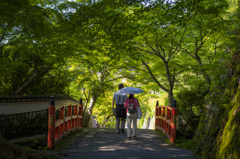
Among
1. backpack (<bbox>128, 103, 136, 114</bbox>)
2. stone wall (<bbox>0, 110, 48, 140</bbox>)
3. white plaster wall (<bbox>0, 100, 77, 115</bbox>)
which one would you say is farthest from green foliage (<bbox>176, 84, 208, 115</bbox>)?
stone wall (<bbox>0, 110, 48, 140</bbox>)

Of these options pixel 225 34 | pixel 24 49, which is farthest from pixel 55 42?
pixel 225 34

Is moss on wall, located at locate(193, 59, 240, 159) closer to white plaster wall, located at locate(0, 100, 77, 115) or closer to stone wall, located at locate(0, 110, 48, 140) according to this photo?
stone wall, located at locate(0, 110, 48, 140)

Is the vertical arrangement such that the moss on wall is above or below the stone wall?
above

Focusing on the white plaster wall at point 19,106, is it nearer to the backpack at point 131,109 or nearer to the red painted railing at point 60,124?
the red painted railing at point 60,124

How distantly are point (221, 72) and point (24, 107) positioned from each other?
8.37 metres

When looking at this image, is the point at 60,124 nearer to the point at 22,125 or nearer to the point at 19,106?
the point at 22,125

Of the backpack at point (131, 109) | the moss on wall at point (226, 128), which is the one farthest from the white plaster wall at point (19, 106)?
the moss on wall at point (226, 128)

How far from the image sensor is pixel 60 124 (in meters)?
7.69

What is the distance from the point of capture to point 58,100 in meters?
11.6

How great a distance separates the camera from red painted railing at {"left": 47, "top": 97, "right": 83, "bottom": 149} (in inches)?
256

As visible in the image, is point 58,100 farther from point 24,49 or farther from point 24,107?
point 24,49

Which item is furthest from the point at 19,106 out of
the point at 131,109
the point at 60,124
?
the point at 131,109

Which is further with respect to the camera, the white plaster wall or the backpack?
the white plaster wall

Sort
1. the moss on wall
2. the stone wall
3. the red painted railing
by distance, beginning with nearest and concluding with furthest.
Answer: the moss on wall < the red painted railing < the stone wall
